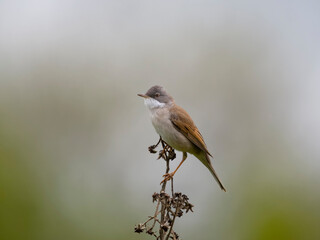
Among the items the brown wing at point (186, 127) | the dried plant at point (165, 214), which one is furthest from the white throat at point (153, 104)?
the dried plant at point (165, 214)

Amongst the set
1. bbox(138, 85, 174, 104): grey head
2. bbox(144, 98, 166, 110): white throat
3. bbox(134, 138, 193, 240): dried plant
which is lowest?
bbox(134, 138, 193, 240): dried plant

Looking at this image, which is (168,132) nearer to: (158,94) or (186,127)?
(186,127)

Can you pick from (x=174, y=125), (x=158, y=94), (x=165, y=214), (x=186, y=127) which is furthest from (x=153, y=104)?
(x=165, y=214)

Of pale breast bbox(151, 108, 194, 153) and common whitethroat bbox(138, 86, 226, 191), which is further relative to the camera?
common whitethroat bbox(138, 86, 226, 191)

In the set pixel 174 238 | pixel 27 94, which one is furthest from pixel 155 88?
pixel 27 94

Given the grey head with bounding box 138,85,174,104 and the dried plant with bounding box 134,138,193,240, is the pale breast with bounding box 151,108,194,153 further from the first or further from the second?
the dried plant with bounding box 134,138,193,240

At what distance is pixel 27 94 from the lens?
8.46 m

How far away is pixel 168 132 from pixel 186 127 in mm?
282

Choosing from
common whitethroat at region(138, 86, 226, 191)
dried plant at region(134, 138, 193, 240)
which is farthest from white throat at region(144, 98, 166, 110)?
dried plant at region(134, 138, 193, 240)

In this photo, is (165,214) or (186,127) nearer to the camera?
(165,214)

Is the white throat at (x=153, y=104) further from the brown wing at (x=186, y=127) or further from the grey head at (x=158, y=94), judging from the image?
the brown wing at (x=186, y=127)

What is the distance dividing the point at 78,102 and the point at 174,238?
20.8 feet

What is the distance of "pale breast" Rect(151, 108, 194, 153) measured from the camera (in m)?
4.67

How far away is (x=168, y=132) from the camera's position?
477cm
